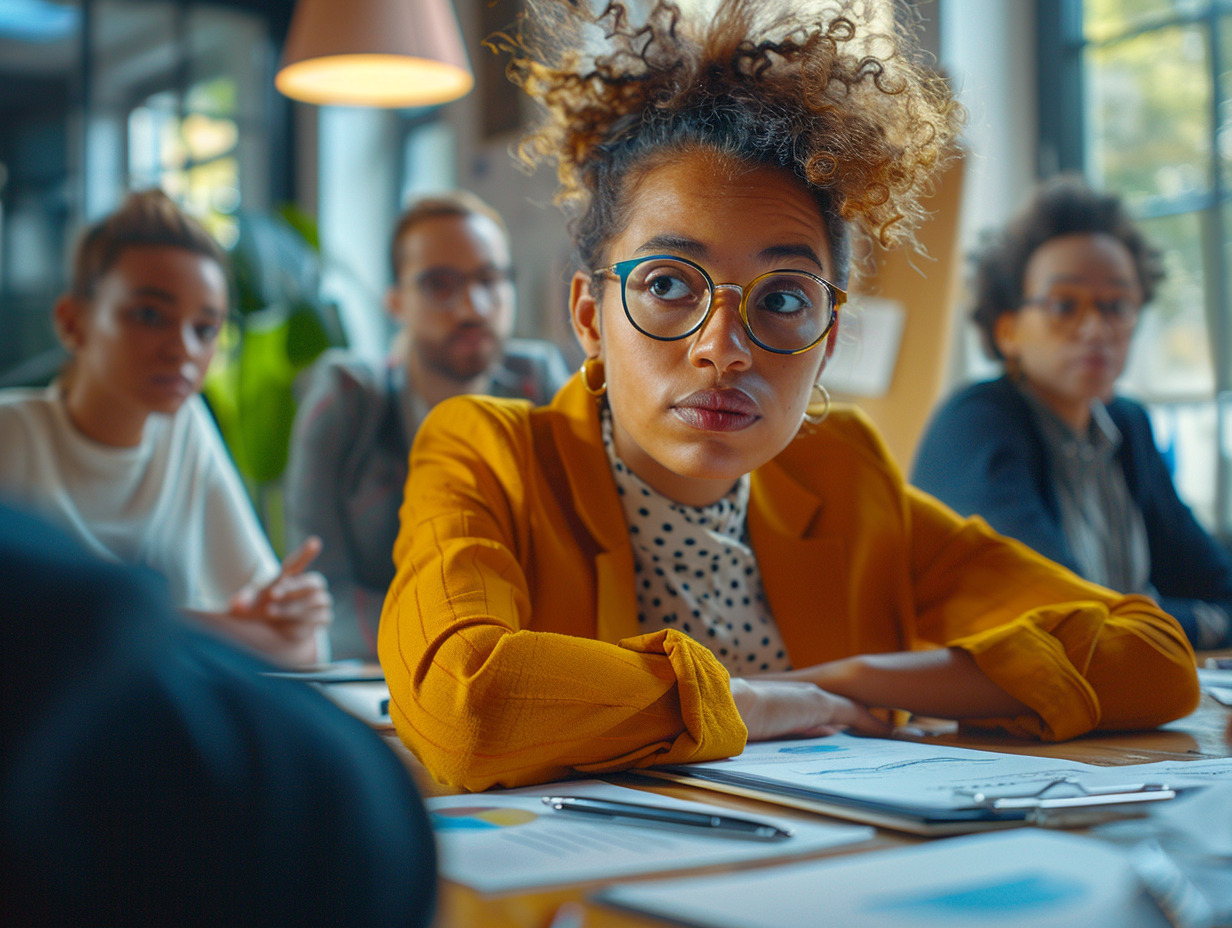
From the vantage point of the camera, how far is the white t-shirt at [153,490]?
2.04 metres

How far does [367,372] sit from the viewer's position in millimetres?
2662

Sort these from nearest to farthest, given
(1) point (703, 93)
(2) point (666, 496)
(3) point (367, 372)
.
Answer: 1. (1) point (703, 93)
2. (2) point (666, 496)
3. (3) point (367, 372)

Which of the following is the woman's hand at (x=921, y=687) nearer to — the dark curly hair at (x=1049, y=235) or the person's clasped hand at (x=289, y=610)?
the person's clasped hand at (x=289, y=610)

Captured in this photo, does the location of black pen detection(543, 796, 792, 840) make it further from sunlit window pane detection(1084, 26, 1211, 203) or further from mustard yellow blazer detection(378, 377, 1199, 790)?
sunlit window pane detection(1084, 26, 1211, 203)

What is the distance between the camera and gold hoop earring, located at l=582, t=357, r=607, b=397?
1263 millimetres

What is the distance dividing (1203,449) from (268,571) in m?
2.39

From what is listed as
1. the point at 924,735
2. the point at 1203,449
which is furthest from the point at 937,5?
the point at 924,735

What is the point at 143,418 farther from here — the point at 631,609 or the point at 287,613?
the point at 631,609

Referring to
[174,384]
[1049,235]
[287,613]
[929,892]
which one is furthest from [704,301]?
[1049,235]

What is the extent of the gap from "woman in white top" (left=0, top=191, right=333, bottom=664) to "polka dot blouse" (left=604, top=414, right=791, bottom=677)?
1.10m

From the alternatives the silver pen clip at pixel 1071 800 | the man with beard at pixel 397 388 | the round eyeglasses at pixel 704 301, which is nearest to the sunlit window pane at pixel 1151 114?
the man with beard at pixel 397 388

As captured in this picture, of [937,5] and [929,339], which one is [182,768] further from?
[937,5]

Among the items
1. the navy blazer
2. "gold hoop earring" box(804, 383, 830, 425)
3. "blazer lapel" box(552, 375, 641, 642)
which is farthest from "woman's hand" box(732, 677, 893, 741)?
the navy blazer

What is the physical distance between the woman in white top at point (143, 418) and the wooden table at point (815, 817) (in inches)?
52.7
